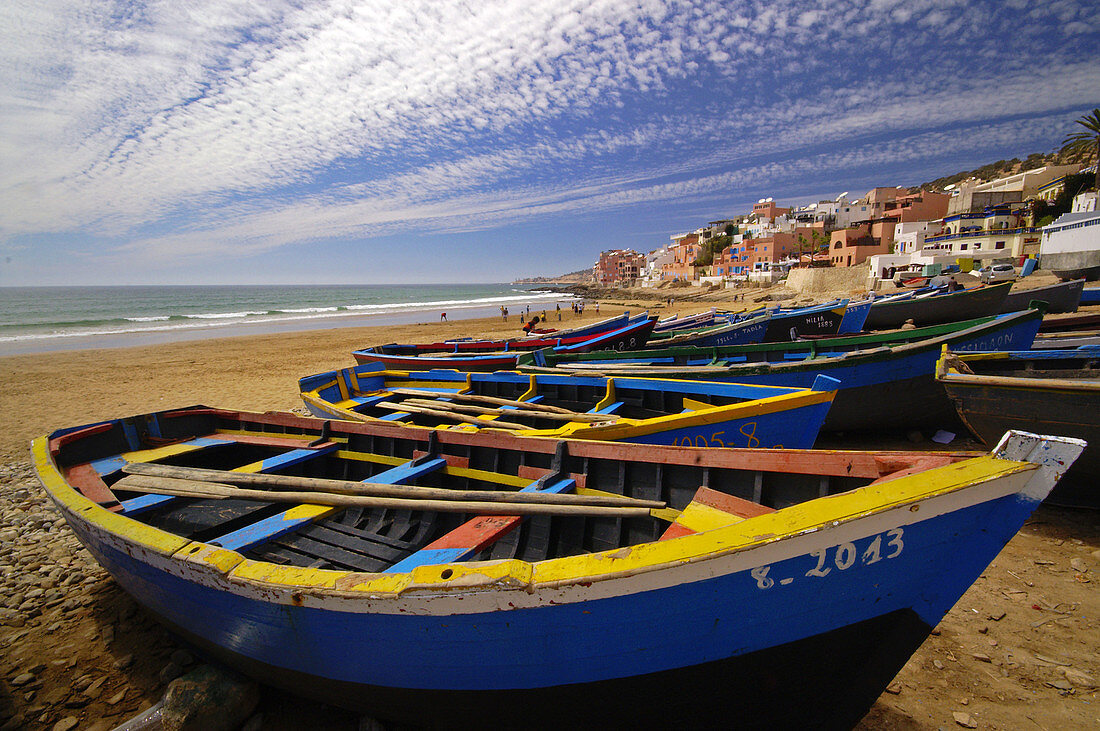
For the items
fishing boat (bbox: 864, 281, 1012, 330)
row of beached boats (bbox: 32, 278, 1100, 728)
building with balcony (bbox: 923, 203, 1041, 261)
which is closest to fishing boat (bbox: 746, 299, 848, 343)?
fishing boat (bbox: 864, 281, 1012, 330)

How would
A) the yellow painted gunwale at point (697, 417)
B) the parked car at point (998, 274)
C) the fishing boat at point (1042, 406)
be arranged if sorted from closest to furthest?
the yellow painted gunwale at point (697, 417) < the fishing boat at point (1042, 406) < the parked car at point (998, 274)

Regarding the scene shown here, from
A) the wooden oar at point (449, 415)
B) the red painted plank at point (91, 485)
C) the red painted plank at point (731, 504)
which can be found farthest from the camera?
the wooden oar at point (449, 415)

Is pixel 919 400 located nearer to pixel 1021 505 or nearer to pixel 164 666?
pixel 1021 505

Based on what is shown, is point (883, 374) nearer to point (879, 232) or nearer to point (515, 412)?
point (515, 412)

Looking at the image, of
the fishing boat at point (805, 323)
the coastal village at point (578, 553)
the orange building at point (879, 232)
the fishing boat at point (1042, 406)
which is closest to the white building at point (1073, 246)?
the orange building at point (879, 232)

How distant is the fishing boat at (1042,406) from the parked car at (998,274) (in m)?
23.9

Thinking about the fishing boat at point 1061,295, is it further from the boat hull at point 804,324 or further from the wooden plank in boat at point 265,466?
the wooden plank in boat at point 265,466

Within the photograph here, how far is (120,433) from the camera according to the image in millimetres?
5820

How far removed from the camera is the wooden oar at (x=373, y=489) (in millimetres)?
3394

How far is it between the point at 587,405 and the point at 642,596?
560cm

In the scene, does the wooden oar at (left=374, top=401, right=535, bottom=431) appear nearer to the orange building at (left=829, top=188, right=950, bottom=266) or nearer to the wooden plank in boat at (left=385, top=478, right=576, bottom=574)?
the wooden plank in boat at (left=385, top=478, right=576, bottom=574)

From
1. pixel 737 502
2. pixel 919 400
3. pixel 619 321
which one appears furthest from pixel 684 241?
pixel 737 502

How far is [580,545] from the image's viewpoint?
364 centimetres

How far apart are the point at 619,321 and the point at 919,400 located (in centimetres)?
1013
